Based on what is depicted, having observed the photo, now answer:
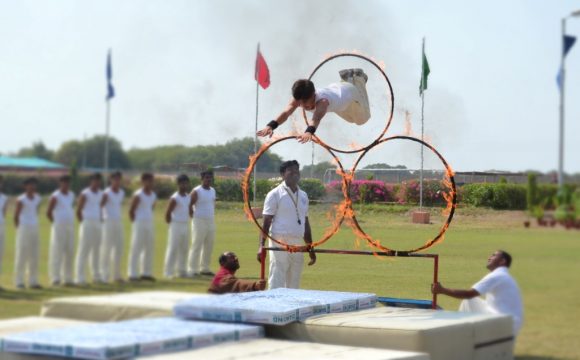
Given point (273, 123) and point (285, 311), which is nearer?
point (285, 311)

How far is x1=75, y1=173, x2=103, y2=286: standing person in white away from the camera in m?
6.16

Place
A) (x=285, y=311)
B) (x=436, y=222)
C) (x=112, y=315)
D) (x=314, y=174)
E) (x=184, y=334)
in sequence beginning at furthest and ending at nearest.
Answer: (x=314, y=174) < (x=436, y=222) < (x=112, y=315) < (x=285, y=311) < (x=184, y=334)

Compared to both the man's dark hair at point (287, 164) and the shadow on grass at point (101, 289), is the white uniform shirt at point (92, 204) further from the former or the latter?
the man's dark hair at point (287, 164)

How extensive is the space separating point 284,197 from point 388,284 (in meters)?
0.99

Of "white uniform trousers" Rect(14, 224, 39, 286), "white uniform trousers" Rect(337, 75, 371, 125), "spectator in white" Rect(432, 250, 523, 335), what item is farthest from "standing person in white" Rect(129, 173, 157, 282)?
"spectator in white" Rect(432, 250, 523, 335)

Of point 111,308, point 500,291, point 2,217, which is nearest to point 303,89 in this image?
point 111,308

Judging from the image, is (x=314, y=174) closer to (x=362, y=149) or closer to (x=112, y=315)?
(x=362, y=149)

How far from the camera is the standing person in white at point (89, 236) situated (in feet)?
20.2

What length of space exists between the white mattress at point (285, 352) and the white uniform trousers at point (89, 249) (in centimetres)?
247

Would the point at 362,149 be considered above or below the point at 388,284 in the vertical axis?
above

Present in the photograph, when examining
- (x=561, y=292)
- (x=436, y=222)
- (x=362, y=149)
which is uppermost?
(x=362, y=149)

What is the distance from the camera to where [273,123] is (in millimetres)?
5344

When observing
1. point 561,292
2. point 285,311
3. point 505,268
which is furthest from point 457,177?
point 561,292

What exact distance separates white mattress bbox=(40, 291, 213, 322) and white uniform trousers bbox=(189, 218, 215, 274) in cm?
190
